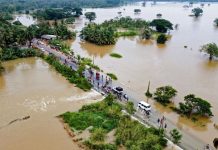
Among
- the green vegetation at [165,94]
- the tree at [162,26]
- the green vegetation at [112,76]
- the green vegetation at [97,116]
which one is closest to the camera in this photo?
the green vegetation at [97,116]

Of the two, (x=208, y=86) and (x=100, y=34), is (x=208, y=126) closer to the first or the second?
(x=208, y=86)

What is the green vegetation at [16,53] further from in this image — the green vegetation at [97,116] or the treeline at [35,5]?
the treeline at [35,5]

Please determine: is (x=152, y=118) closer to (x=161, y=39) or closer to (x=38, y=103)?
(x=38, y=103)

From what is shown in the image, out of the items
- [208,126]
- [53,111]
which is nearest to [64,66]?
[53,111]

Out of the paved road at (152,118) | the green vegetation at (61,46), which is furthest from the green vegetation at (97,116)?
the green vegetation at (61,46)

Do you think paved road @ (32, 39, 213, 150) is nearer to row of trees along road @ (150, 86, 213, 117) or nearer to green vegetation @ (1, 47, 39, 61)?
row of trees along road @ (150, 86, 213, 117)

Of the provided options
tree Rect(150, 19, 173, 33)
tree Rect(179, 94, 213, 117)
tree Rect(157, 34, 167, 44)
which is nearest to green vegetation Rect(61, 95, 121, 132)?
tree Rect(179, 94, 213, 117)
